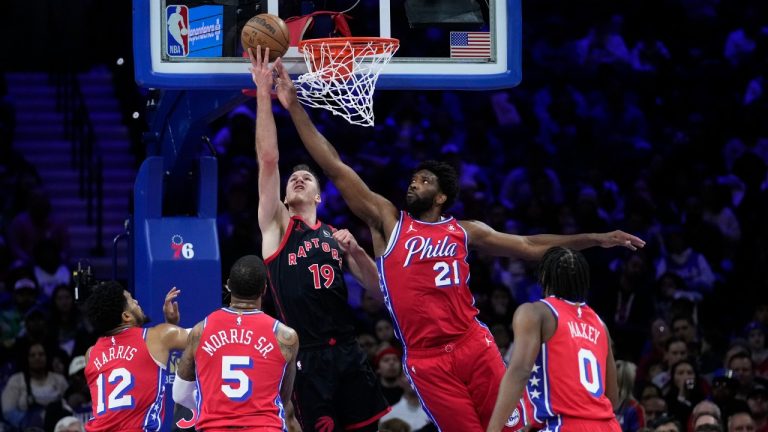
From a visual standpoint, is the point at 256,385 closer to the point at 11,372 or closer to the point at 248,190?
the point at 11,372

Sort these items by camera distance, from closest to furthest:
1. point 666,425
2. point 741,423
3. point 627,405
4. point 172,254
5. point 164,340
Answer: point 164,340 → point 172,254 → point 666,425 → point 741,423 → point 627,405

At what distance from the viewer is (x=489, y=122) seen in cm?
1523

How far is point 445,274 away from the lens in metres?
7.34

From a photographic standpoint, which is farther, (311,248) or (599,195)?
(599,195)

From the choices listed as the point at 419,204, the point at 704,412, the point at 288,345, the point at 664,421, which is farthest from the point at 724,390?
the point at 288,345

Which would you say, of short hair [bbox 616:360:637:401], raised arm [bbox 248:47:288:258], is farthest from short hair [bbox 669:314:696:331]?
raised arm [bbox 248:47:288:258]

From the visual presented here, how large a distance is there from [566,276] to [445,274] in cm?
111

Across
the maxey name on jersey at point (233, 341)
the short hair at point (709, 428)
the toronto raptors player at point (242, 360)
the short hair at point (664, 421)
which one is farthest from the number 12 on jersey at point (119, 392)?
the short hair at point (664, 421)

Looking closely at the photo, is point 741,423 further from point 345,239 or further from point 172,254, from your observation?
point 172,254

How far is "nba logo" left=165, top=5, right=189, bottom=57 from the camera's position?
729 centimetres

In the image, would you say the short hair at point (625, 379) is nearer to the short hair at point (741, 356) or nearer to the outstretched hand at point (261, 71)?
the short hair at point (741, 356)

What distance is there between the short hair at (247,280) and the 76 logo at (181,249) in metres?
1.88

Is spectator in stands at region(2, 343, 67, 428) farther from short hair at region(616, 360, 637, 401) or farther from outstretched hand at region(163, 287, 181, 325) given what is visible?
short hair at region(616, 360, 637, 401)

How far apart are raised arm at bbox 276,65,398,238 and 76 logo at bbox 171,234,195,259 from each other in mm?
1424
